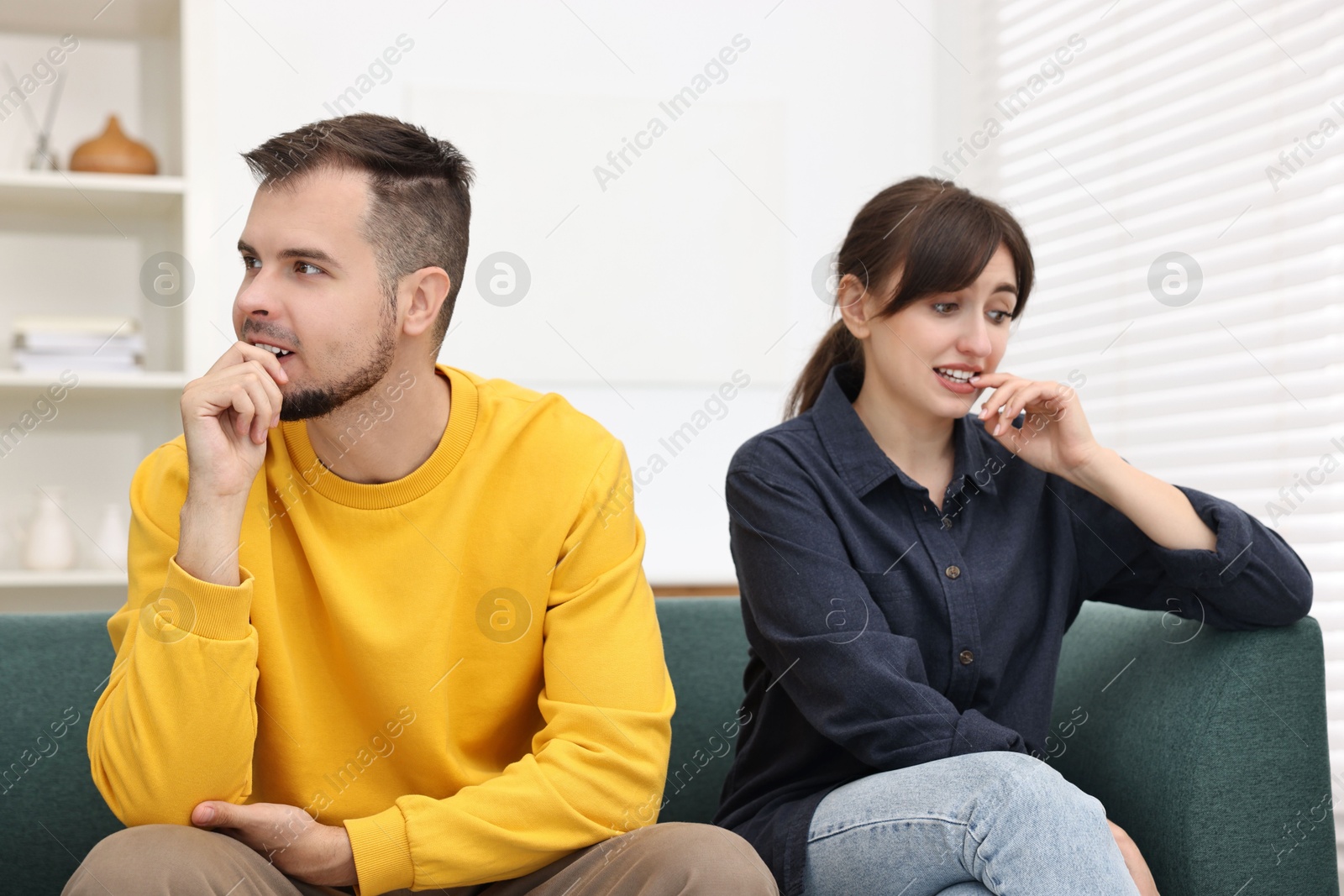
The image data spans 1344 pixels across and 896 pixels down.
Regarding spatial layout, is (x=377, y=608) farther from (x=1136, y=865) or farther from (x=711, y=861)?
(x=1136, y=865)

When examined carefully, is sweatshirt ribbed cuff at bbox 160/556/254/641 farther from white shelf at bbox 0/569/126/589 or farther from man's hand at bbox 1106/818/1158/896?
white shelf at bbox 0/569/126/589

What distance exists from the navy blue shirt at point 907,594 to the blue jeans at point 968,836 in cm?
6

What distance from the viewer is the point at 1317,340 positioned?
2.21 meters

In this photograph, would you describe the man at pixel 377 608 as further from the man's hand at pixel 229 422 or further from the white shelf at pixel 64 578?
the white shelf at pixel 64 578

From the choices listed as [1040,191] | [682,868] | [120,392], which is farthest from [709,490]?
[682,868]

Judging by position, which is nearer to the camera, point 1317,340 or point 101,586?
point 1317,340

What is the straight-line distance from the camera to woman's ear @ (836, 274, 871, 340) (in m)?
1.73

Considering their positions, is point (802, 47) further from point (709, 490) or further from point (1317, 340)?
point (1317, 340)

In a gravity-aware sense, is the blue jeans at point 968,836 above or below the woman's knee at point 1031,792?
below

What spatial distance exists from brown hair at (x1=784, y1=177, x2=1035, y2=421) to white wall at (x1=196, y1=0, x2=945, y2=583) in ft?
5.17

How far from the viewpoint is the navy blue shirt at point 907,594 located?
1466 millimetres

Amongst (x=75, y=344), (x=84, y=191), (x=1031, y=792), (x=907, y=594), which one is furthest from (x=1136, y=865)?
(x=84, y=191)

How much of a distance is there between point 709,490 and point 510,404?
1907 mm

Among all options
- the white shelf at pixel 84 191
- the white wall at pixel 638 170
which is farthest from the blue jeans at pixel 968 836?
the white shelf at pixel 84 191
